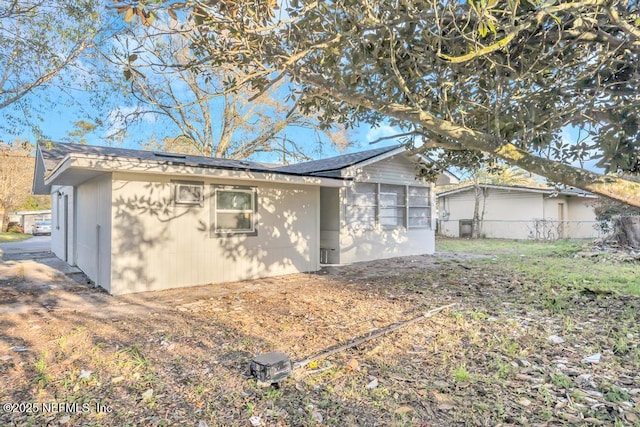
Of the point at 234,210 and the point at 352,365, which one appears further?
the point at 234,210

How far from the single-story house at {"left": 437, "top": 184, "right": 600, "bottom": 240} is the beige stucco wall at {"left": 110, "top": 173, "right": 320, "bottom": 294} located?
14.7 meters

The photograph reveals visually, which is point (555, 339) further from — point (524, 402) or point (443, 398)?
point (443, 398)

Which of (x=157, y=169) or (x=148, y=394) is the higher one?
(x=157, y=169)

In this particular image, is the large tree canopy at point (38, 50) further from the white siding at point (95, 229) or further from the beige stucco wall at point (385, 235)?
the beige stucco wall at point (385, 235)

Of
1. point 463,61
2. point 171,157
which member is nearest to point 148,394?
point 463,61

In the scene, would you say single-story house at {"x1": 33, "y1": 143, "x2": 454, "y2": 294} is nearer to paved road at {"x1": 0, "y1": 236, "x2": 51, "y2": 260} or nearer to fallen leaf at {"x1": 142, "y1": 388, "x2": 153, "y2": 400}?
paved road at {"x1": 0, "y1": 236, "x2": 51, "y2": 260}

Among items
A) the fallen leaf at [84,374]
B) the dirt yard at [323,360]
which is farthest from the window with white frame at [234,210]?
the fallen leaf at [84,374]

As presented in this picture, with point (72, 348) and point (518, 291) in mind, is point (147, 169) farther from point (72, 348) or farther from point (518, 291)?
point (518, 291)

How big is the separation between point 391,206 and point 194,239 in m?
6.84

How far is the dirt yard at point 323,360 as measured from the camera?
267 centimetres

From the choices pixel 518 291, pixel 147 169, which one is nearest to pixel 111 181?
pixel 147 169

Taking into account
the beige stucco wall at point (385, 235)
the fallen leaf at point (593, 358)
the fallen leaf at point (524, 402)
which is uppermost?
the beige stucco wall at point (385, 235)

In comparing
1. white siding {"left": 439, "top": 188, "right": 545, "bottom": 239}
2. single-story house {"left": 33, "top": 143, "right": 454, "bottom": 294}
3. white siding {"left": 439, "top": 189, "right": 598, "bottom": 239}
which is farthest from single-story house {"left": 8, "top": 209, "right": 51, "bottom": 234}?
white siding {"left": 439, "top": 189, "right": 598, "bottom": 239}

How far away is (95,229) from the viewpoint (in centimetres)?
762
